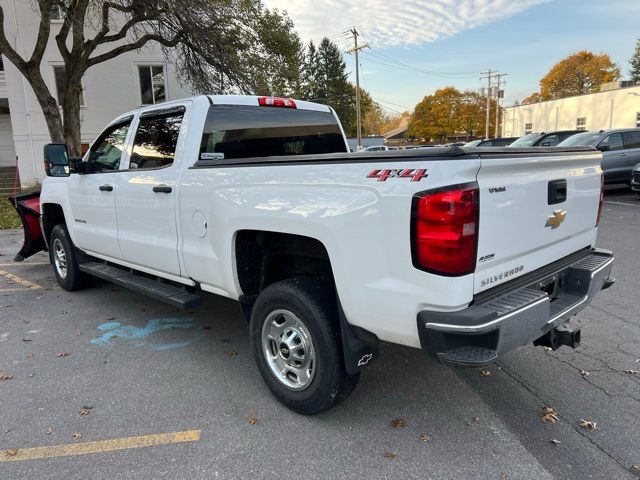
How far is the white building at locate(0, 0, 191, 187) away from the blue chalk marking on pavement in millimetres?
17342

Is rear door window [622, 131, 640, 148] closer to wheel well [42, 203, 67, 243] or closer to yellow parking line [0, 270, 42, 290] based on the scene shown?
wheel well [42, 203, 67, 243]

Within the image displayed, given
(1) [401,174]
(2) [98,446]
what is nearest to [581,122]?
(1) [401,174]

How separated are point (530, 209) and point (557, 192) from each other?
0.35m

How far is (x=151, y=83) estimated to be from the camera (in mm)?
21062

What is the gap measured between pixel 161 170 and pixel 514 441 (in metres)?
3.27

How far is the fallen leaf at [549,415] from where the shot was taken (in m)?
3.04

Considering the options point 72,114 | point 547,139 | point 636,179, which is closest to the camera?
point 636,179

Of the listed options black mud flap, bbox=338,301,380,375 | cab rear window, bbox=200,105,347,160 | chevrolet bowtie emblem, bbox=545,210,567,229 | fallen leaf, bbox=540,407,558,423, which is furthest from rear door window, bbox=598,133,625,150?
black mud flap, bbox=338,301,380,375

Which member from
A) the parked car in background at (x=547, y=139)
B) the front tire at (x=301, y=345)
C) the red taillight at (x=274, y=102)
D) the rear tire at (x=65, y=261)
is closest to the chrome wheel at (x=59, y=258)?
the rear tire at (x=65, y=261)

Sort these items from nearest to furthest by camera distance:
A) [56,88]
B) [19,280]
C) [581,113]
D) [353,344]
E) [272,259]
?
[353,344], [272,259], [19,280], [56,88], [581,113]

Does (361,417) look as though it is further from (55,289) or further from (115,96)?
(115,96)

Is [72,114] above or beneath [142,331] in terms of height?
above

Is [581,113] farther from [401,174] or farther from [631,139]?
[401,174]

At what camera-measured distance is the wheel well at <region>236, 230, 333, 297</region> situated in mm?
3133
